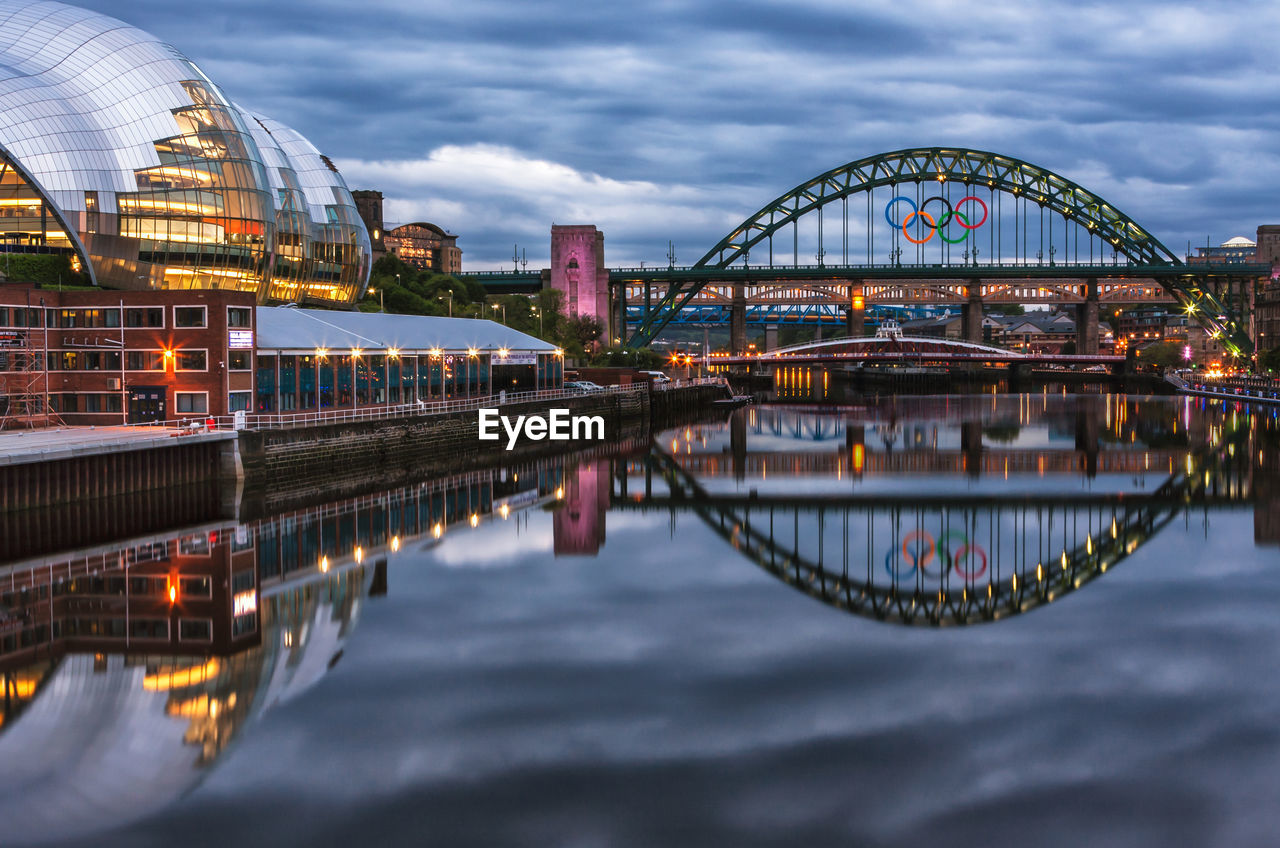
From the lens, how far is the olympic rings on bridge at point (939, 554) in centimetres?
A: 3066

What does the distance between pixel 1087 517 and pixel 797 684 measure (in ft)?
75.5

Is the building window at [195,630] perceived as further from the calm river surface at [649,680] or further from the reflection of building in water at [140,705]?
the reflection of building in water at [140,705]

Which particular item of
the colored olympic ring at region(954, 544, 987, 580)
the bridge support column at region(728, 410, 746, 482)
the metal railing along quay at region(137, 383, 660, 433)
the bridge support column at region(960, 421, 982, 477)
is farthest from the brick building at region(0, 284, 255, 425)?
the bridge support column at region(960, 421, 982, 477)

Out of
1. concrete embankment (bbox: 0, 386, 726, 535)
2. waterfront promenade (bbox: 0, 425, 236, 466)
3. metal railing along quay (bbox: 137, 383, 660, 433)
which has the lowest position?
concrete embankment (bbox: 0, 386, 726, 535)

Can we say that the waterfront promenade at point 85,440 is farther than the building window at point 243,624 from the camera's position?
Yes

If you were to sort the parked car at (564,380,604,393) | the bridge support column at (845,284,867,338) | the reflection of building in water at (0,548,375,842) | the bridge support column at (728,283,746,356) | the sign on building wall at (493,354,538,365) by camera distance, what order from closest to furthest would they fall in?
the reflection of building in water at (0,548,375,842)
the sign on building wall at (493,354,538,365)
the parked car at (564,380,604,393)
the bridge support column at (728,283,746,356)
the bridge support column at (845,284,867,338)

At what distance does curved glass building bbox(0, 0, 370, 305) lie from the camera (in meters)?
50.9

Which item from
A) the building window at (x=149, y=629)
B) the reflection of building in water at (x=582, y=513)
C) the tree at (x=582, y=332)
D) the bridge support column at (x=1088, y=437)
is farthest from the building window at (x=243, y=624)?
the tree at (x=582, y=332)

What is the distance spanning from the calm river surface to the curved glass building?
20774mm

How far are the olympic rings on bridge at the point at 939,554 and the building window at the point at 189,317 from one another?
87.7ft

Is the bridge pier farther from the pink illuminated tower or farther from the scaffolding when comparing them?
the scaffolding

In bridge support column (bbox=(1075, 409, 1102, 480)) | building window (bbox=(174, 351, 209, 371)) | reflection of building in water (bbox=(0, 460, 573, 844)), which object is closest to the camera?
reflection of building in water (bbox=(0, 460, 573, 844))

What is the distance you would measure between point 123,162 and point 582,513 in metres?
27.5

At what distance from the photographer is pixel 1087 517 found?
39.6 metres
